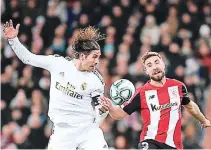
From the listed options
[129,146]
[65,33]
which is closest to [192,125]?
[129,146]

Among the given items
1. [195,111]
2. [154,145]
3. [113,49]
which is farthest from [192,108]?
[113,49]

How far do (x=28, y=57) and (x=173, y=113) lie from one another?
1899 mm

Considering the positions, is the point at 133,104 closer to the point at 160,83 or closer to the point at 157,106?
the point at 157,106

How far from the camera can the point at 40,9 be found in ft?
59.7

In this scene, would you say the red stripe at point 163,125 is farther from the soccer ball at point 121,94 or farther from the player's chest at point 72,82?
the player's chest at point 72,82

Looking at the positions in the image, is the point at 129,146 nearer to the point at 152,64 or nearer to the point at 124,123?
the point at 124,123

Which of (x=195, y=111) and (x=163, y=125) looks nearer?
(x=163, y=125)

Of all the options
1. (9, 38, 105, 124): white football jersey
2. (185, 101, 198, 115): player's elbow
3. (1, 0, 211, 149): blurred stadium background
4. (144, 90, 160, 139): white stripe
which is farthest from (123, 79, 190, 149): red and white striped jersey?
(1, 0, 211, 149): blurred stadium background

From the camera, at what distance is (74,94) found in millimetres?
9539

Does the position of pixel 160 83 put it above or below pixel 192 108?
above

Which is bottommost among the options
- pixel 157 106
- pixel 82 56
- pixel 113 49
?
pixel 157 106

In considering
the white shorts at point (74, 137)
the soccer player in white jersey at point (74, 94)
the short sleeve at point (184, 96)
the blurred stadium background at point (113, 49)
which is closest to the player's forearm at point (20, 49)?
the soccer player in white jersey at point (74, 94)

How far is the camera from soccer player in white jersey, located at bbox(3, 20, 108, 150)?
9.54m

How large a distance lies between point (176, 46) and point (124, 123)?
8.12 ft
